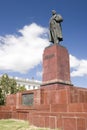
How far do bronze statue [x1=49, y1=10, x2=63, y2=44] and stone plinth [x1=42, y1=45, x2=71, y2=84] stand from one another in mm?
986

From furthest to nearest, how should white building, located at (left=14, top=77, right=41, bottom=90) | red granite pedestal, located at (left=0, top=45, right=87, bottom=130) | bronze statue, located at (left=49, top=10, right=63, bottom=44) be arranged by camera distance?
white building, located at (left=14, top=77, right=41, bottom=90) < bronze statue, located at (left=49, top=10, right=63, bottom=44) < red granite pedestal, located at (left=0, top=45, right=87, bottom=130)

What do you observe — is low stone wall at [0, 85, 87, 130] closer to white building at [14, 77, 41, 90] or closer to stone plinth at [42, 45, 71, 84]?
stone plinth at [42, 45, 71, 84]

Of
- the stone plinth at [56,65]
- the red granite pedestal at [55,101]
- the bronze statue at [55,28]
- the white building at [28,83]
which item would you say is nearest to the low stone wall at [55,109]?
the red granite pedestal at [55,101]

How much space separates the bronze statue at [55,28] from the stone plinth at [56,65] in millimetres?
986

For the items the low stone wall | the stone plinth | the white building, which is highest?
the white building

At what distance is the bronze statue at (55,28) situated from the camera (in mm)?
13359

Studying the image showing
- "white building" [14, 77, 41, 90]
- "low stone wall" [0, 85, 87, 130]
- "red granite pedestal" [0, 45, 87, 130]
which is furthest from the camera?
"white building" [14, 77, 41, 90]

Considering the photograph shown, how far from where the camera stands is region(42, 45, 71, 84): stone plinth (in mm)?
11688

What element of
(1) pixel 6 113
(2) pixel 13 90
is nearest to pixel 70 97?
(1) pixel 6 113

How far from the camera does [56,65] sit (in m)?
11.8

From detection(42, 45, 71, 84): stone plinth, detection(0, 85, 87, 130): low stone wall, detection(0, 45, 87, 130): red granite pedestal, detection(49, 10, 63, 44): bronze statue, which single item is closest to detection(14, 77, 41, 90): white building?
detection(0, 45, 87, 130): red granite pedestal

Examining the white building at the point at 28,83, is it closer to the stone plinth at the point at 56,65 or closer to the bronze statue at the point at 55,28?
the bronze statue at the point at 55,28

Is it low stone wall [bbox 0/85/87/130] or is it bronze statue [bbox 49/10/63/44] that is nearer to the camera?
low stone wall [bbox 0/85/87/130]

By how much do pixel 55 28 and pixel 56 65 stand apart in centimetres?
300
